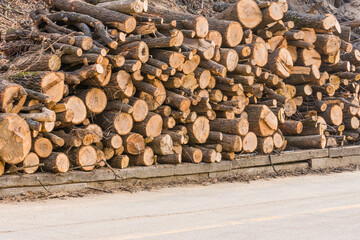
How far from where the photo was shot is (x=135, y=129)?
8.45m

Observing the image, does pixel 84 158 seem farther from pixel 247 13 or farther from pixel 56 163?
pixel 247 13

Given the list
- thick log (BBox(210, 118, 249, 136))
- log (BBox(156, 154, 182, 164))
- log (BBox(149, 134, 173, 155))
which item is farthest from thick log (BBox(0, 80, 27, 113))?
thick log (BBox(210, 118, 249, 136))

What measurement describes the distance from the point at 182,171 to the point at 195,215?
2.79m

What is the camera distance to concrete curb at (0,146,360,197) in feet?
22.6

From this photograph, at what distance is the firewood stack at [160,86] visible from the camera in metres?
7.16

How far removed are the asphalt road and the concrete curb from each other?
0.40 metres

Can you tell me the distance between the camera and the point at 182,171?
8766mm

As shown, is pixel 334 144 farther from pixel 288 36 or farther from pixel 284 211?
pixel 284 211

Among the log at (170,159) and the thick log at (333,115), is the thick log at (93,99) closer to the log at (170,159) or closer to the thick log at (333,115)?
the log at (170,159)

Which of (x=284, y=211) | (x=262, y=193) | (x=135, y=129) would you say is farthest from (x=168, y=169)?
(x=284, y=211)

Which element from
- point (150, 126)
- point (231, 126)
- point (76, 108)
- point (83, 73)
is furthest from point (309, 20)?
point (76, 108)

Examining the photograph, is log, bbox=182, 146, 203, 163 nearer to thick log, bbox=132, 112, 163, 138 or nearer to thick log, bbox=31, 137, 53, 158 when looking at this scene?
thick log, bbox=132, 112, 163, 138

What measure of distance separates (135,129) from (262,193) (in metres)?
2.29

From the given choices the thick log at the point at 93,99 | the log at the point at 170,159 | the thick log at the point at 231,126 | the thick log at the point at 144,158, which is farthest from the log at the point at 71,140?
the thick log at the point at 231,126
